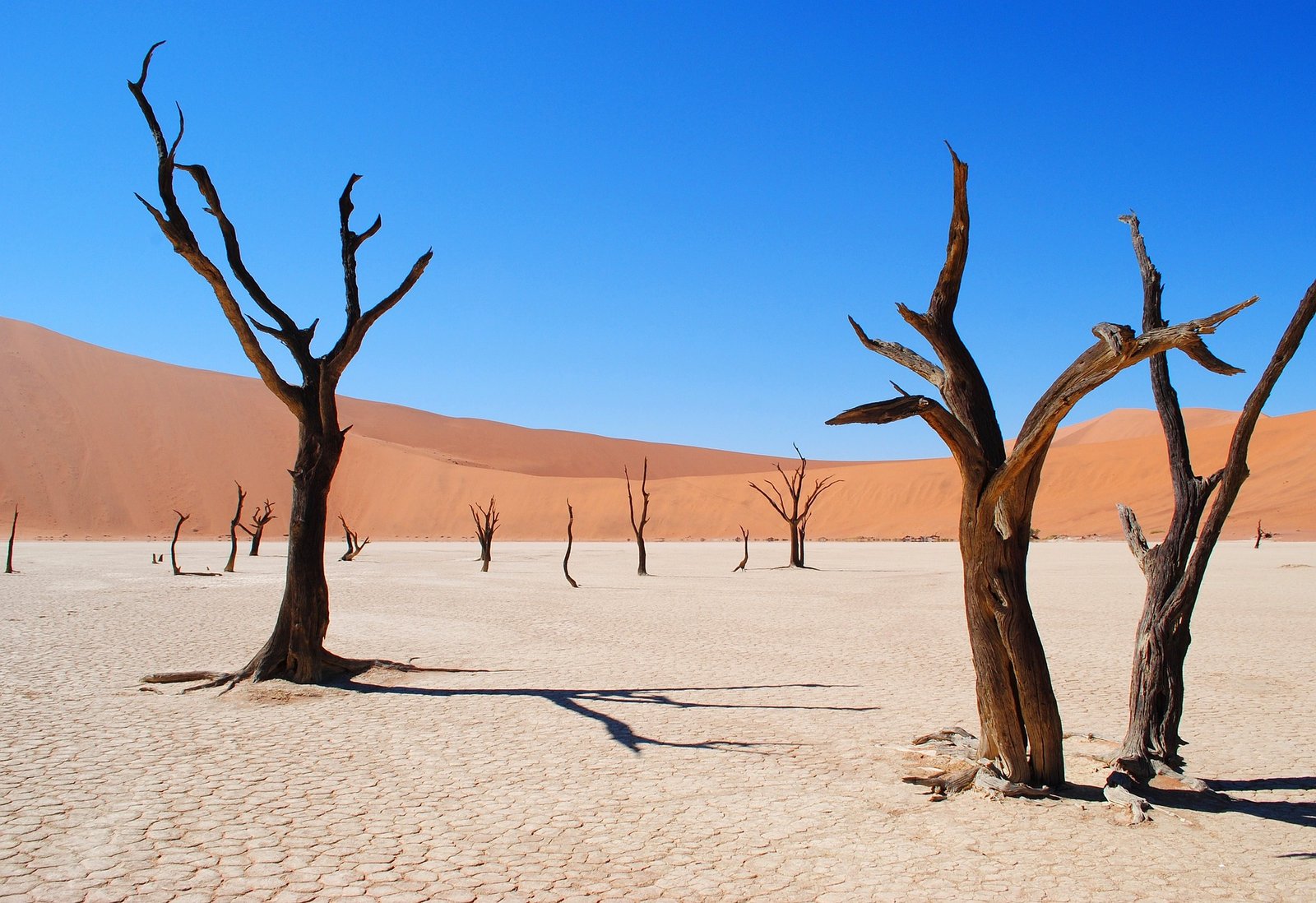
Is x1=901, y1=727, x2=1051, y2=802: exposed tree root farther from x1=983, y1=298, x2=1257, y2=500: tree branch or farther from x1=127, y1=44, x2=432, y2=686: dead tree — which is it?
x1=127, y1=44, x2=432, y2=686: dead tree

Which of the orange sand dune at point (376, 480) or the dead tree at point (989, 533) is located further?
the orange sand dune at point (376, 480)

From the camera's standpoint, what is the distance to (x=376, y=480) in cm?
7481

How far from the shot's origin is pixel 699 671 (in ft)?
34.2

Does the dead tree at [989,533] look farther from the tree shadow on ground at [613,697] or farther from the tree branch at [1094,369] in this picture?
the tree shadow on ground at [613,697]

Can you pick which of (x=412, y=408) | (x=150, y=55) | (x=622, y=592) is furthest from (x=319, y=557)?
(x=412, y=408)

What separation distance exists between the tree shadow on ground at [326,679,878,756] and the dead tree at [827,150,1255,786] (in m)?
2.02

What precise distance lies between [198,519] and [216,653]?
177 ft

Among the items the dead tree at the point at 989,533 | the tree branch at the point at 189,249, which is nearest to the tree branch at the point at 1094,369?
the dead tree at the point at 989,533

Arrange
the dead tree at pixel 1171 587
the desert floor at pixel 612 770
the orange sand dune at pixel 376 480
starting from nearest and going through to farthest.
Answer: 1. the desert floor at pixel 612 770
2. the dead tree at pixel 1171 587
3. the orange sand dune at pixel 376 480

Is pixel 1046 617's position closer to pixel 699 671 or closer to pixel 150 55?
pixel 699 671

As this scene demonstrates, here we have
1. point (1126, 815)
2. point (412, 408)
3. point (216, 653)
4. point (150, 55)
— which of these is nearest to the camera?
point (1126, 815)

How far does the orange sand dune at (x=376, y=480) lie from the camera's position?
55062 mm

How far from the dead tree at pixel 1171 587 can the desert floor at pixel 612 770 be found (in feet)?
1.30

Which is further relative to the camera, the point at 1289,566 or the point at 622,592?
the point at 1289,566
